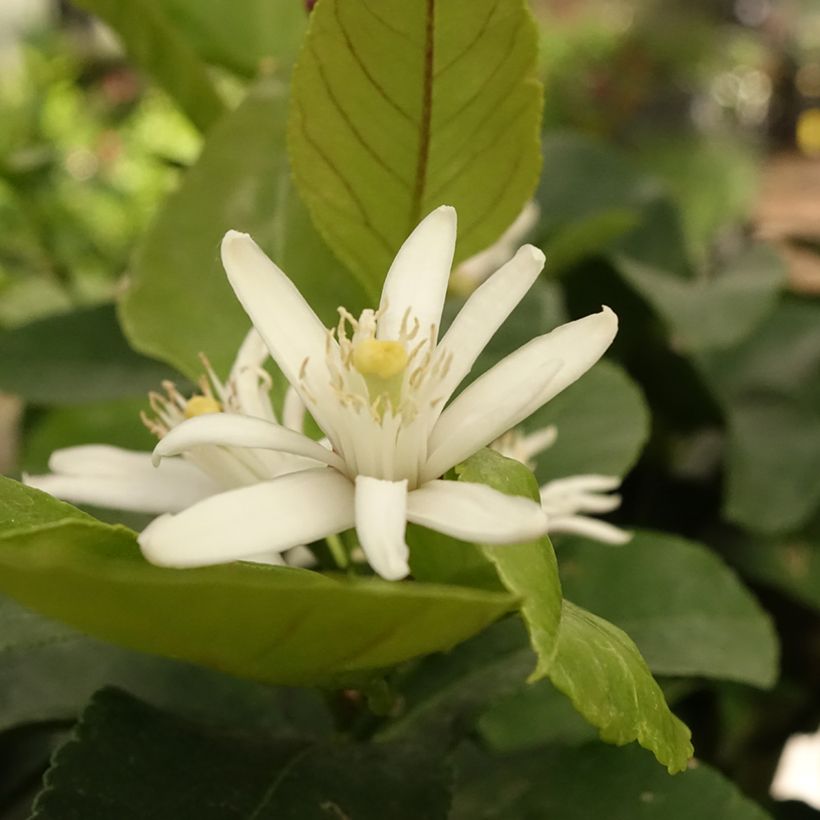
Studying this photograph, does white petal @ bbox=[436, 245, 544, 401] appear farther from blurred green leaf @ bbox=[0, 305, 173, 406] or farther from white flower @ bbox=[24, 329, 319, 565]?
blurred green leaf @ bbox=[0, 305, 173, 406]

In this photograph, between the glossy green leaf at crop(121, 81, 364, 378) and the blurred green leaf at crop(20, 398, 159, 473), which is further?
the blurred green leaf at crop(20, 398, 159, 473)

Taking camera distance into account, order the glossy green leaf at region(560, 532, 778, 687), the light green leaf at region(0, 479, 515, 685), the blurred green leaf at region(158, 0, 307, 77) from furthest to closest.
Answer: the blurred green leaf at region(158, 0, 307, 77) → the glossy green leaf at region(560, 532, 778, 687) → the light green leaf at region(0, 479, 515, 685)

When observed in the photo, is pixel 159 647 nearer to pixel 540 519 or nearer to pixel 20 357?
pixel 540 519

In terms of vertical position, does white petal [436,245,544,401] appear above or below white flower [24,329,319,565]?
above

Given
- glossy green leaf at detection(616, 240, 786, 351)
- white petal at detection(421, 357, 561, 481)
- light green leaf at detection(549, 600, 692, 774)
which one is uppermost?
white petal at detection(421, 357, 561, 481)

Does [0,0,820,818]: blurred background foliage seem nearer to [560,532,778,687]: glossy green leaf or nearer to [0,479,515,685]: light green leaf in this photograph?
[560,532,778,687]: glossy green leaf

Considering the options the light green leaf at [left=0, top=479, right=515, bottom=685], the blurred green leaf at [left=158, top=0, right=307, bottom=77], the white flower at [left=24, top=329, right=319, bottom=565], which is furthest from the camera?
the blurred green leaf at [left=158, top=0, right=307, bottom=77]

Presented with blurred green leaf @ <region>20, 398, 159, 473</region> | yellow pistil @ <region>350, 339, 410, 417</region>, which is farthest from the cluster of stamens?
blurred green leaf @ <region>20, 398, 159, 473</region>
